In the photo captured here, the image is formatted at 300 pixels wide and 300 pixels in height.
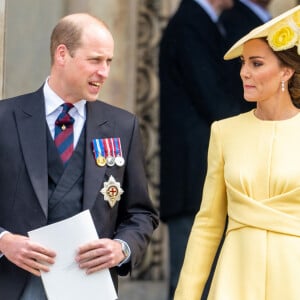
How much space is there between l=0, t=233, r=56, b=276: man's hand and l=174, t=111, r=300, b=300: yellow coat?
0.59 m

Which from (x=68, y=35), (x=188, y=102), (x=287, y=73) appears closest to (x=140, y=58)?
(x=188, y=102)

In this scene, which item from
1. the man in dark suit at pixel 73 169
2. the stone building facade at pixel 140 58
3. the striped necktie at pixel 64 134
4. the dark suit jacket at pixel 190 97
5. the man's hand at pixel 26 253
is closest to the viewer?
the man's hand at pixel 26 253

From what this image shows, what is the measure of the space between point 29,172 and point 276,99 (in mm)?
1038

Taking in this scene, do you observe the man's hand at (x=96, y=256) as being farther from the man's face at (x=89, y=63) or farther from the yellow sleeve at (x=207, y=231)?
the man's face at (x=89, y=63)

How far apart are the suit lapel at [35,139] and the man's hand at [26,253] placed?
176 mm

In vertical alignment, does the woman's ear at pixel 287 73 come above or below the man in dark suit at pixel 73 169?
above

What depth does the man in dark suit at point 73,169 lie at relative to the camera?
5527 mm

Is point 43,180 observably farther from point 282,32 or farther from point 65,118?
point 282,32

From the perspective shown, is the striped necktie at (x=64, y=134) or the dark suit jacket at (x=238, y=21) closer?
the striped necktie at (x=64, y=134)

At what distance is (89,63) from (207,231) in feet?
2.74

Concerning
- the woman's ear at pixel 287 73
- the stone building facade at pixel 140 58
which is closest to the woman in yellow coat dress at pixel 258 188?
the woman's ear at pixel 287 73

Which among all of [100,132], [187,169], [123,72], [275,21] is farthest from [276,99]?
[123,72]

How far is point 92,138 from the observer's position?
5688mm

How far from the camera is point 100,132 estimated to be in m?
5.73
